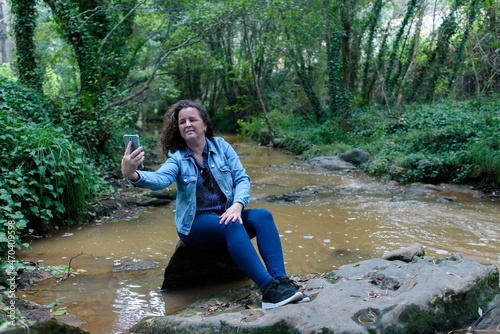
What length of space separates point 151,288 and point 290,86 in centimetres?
2201

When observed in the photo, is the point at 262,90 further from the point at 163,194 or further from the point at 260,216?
the point at 260,216

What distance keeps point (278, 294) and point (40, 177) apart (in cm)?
340

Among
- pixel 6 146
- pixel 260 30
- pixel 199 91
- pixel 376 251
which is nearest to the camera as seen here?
pixel 376 251

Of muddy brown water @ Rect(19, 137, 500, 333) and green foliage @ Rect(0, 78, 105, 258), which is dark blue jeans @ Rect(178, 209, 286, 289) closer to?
muddy brown water @ Rect(19, 137, 500, 333)

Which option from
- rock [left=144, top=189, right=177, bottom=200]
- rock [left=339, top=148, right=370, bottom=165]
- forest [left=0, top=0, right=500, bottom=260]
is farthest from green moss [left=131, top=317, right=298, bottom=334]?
rock [left=339, top=148, right=370, bottom=165]

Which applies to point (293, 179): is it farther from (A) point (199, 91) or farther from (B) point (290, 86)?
(A) point (199, 91)

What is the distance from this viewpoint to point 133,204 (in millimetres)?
6008

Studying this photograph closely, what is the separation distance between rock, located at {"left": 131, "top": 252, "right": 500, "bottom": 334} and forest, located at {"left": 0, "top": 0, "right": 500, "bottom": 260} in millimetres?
1961

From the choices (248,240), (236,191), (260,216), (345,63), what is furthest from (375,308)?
(345,63)

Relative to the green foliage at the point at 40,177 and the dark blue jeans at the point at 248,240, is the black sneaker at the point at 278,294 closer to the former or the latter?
the dark blue jeans at the point at 248,240

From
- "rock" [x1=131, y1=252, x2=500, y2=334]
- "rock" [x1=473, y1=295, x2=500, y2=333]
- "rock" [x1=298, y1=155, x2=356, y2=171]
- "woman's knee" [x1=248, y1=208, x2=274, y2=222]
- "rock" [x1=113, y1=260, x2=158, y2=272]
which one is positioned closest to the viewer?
"rock" [x1=131, y1=252, x2=500, y2=334]

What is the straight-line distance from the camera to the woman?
2.34m

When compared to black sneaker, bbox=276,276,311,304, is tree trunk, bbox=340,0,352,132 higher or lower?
higher

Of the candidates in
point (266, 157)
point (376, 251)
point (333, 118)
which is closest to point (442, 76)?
point (333, 118)
